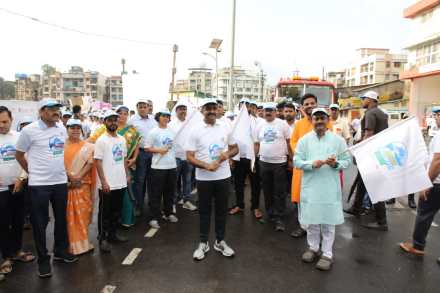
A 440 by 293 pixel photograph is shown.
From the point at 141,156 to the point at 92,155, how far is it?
1448 millimetres

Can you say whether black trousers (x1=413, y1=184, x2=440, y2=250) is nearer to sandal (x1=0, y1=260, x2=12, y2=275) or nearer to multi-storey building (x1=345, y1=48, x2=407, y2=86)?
sandal (x1=0, y1=260, x2=12, y2=275)

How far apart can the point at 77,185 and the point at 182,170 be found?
8.13 ft

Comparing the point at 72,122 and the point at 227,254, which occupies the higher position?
the point at 72,122

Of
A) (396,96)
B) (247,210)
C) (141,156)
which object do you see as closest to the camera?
(141,156)

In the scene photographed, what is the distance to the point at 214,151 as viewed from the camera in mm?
3754

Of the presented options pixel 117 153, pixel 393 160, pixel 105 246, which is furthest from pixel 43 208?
pixel 393 160

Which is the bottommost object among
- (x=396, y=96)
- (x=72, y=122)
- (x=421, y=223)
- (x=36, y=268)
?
(x=36, y=268)

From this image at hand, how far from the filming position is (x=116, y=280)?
11.0 feet

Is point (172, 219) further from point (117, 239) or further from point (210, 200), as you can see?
point (210, 200)

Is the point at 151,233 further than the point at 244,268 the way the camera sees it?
Yes

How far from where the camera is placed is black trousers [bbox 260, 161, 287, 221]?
488cm

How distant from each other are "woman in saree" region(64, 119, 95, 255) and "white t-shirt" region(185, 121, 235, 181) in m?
1.30

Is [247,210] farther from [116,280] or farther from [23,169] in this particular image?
[23,169]

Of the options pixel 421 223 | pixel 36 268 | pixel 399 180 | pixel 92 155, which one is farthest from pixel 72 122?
pixel 421 223
